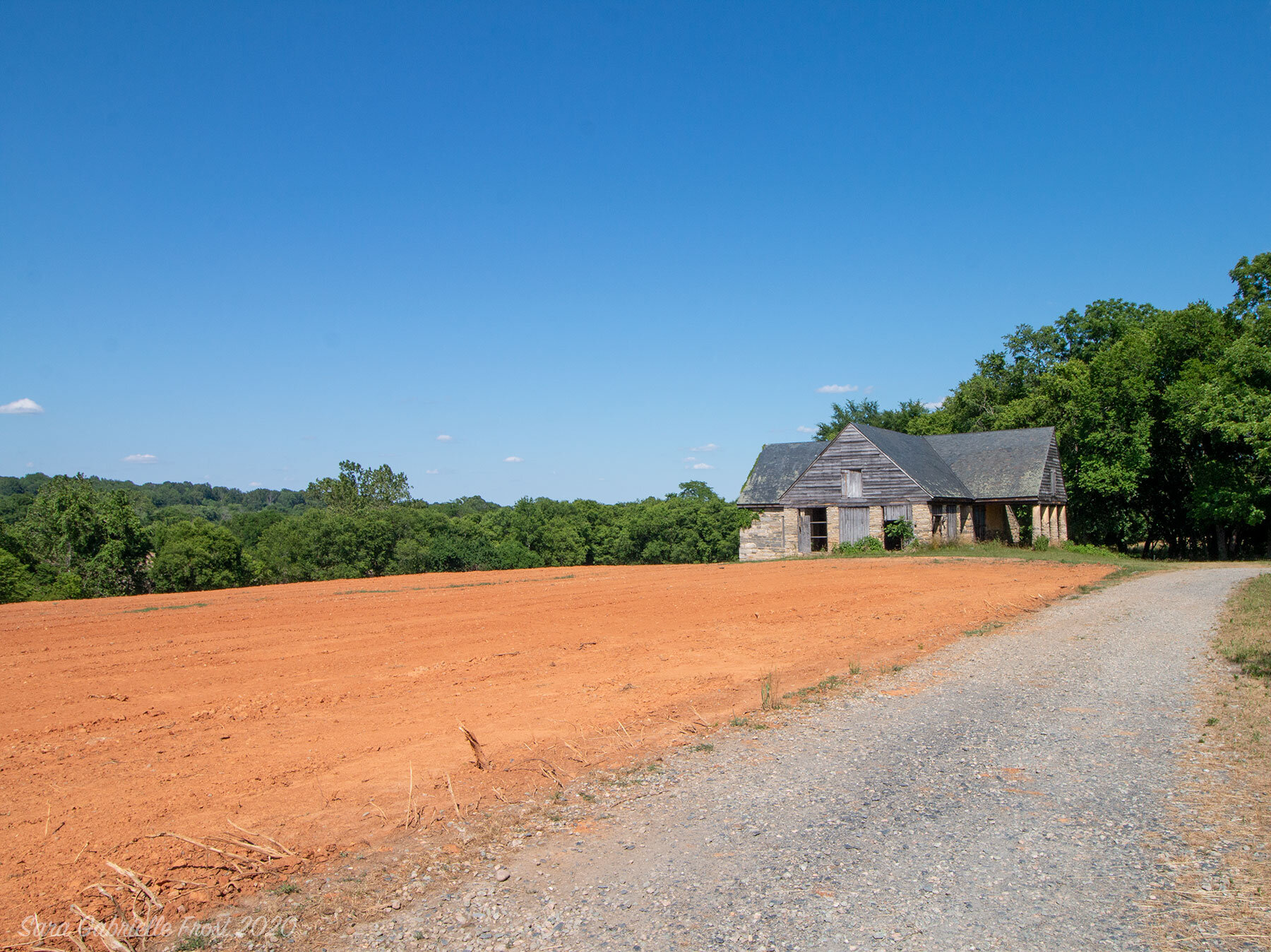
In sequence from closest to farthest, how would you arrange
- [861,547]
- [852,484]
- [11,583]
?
[11,583] → [861,547] → [852,484]

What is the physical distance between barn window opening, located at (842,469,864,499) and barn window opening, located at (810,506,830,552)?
72.4 inches

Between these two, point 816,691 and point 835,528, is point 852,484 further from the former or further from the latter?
point 816,691

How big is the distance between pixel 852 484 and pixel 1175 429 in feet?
47.8

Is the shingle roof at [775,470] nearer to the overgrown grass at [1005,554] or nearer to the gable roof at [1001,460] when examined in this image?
the overgrown grass at [1005,554]

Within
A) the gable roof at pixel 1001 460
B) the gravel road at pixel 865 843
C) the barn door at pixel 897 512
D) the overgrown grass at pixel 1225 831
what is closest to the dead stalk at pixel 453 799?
the gravel road at pixel 865 843

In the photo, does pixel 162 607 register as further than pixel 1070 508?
No

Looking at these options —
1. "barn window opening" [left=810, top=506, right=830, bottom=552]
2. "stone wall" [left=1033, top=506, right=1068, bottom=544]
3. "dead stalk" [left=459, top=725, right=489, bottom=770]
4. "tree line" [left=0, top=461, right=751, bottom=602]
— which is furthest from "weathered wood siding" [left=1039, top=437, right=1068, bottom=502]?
"dead stalk" [left=459, top=725, right=489, bottom=770]

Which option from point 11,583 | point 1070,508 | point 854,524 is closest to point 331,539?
point 11,583

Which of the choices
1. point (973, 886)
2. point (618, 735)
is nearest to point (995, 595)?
point (618, 735)

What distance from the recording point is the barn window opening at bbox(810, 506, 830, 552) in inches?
1538

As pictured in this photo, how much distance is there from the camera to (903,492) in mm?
35719

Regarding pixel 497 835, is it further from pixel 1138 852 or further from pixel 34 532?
pixel 34 532

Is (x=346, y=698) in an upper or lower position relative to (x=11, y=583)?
lower

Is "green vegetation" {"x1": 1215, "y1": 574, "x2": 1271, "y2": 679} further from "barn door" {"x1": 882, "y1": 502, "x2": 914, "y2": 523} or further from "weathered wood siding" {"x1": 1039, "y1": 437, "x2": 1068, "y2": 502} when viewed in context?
"weathered wood siding" {"x1": 1039, "y1": 437, "x2": 1068, "y2": 502}
